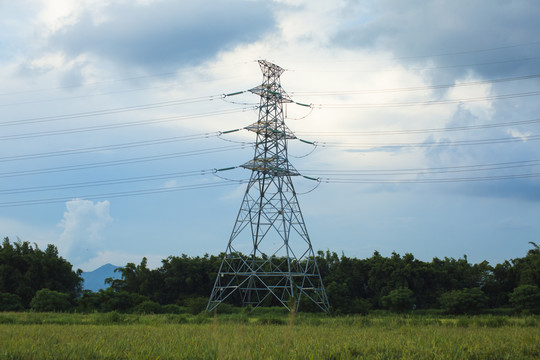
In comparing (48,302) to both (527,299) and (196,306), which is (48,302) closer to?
(196,306)

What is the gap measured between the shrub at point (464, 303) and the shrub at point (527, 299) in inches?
98.0

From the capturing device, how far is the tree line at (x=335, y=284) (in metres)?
37.5

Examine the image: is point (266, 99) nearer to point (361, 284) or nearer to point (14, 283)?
point (361, 284)

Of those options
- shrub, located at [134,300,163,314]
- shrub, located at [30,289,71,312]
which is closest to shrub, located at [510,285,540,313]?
shrub, located at [134,300,163,314]

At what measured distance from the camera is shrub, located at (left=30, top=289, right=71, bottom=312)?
118ft

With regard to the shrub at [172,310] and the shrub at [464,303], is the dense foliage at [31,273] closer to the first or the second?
the shrub at [172,310]

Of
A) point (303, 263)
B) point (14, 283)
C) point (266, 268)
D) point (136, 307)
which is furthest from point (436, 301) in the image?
point (14, 283)

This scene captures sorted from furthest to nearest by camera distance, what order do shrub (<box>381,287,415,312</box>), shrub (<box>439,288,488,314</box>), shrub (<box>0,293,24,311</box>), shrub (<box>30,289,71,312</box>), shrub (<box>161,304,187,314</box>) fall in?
shrub (<box>381,287,415,312</box>) < shrub (<box>439,288,488,314</box>) < shrub (<box>0,293,24,311</box>) < shrub (<box>161,304,187,314</box>) < shrub (<box>30,289,71,312</box>)

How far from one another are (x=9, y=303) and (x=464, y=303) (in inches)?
1396

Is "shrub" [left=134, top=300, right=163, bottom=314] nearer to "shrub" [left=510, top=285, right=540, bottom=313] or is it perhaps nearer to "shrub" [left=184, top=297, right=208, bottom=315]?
"shrub" [left=184, top=297, right=208, bottom=315]

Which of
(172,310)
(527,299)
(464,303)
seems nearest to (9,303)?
(172,310)

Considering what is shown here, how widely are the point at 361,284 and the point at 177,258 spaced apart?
701 inches

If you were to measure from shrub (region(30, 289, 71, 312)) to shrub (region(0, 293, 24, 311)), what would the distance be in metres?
2.47

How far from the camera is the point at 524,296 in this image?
36.4 metres
